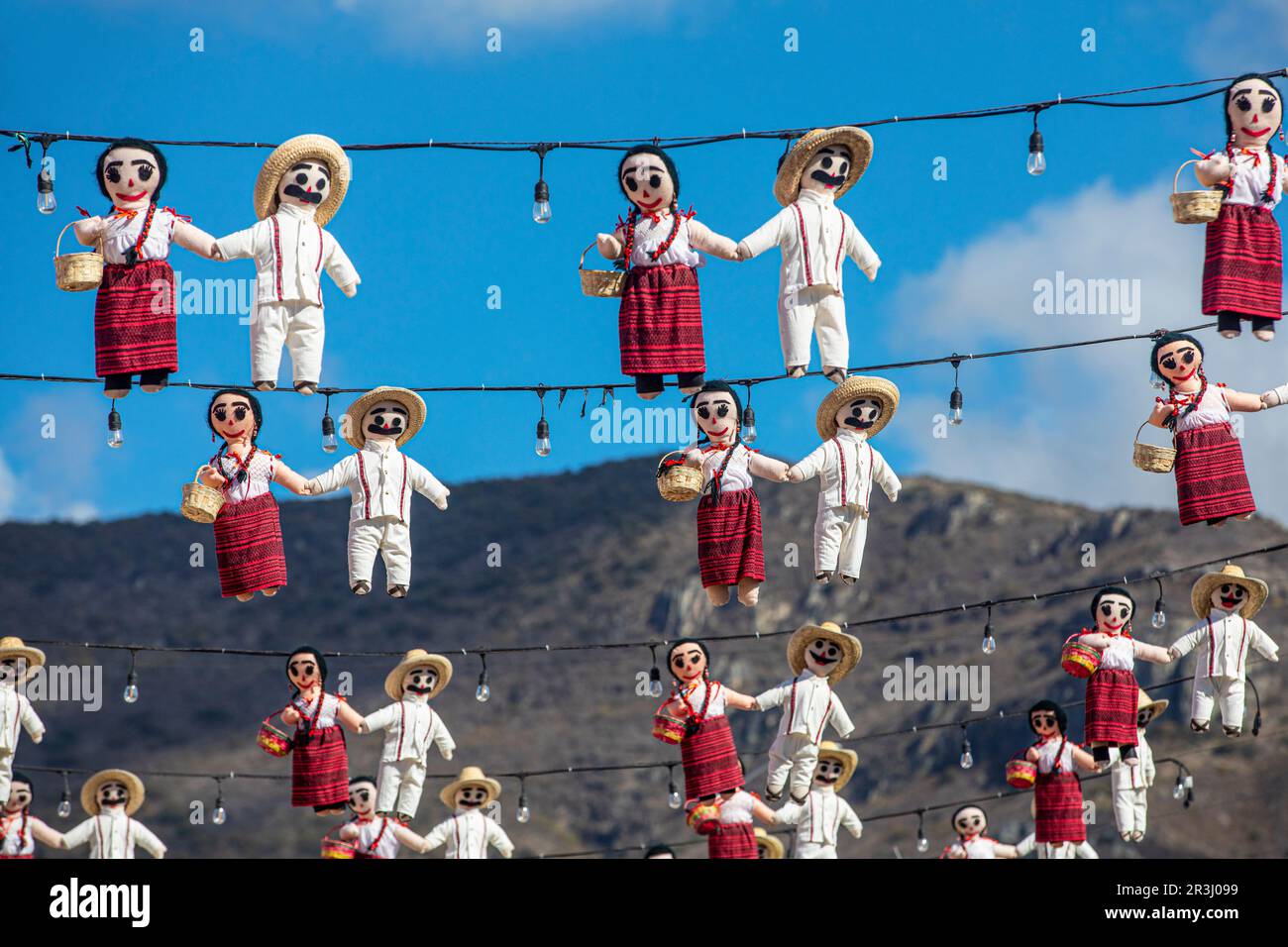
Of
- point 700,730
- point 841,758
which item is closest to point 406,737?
point 700,730

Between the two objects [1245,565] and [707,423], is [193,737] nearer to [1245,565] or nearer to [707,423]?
[1245,565]

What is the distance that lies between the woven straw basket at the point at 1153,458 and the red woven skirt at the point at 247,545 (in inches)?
238

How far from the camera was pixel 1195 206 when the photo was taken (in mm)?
14867

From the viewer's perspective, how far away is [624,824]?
67125 millimetres

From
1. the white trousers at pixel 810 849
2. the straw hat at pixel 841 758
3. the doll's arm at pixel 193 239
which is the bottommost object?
the white trousers at pixel 810 849

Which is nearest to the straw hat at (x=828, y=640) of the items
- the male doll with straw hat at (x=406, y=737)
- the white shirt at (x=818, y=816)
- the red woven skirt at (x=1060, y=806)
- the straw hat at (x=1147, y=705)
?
the white shirt at (x=818, y=816)

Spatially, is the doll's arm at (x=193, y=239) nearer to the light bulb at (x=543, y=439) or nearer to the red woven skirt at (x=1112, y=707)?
the light bulb at (x=543, y=439)

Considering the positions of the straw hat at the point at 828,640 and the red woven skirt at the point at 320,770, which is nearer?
the red woven skirt at the point at 320,770

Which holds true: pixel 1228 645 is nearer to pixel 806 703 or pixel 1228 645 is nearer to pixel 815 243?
pixel 806 703

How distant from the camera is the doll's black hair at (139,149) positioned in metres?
15.2

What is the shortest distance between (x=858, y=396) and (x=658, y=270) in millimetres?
1917

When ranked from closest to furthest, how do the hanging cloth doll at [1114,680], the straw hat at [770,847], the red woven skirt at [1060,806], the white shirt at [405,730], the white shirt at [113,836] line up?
1. the hanging cloth doll at [1114,680]
2. the white shirt at [405,730]
3. the red woven skirt at [1060,806]
4. the straw hat at [770,847]
5. the white shirt at [113,836]

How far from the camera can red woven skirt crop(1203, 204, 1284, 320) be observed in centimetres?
1488
